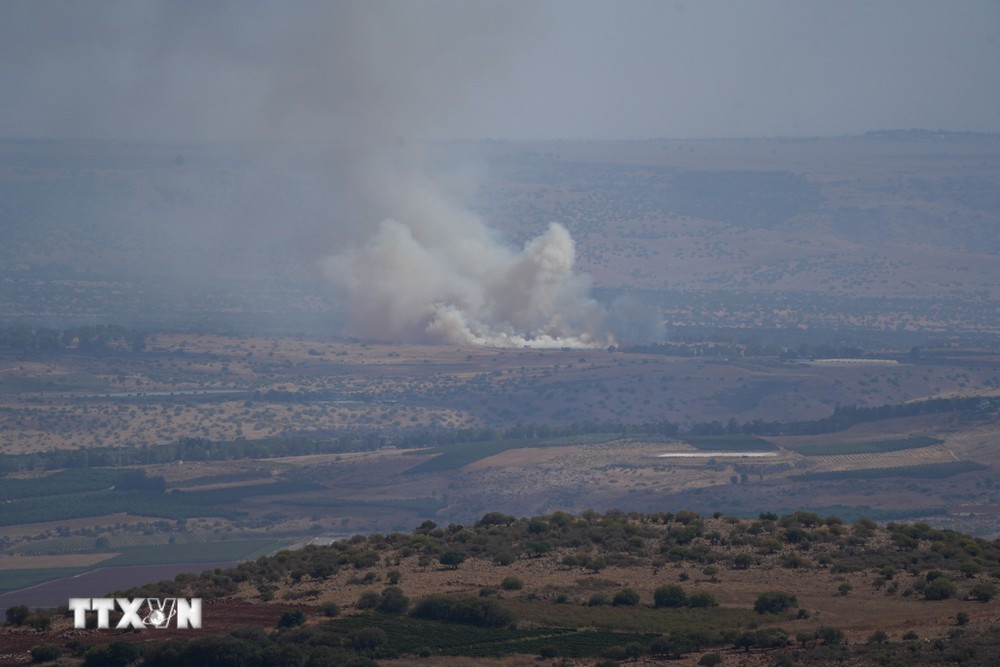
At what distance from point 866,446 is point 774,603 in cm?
6721

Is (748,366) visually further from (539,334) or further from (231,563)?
(231,563)

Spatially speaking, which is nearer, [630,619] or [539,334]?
[630,619]

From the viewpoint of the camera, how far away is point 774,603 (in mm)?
43094

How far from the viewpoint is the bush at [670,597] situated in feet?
145

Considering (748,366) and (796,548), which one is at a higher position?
(748,366)

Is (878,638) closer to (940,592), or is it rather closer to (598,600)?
(940,592)

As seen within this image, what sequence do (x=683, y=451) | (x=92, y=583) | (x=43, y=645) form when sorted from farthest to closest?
(x=683, y=451), (x=92, y=583), (x=43, y=645)

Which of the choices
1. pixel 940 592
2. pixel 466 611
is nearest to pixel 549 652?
pixel 466 611

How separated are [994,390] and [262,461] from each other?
5442 centimetres

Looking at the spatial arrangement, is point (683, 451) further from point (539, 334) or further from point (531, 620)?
point (531, 620)

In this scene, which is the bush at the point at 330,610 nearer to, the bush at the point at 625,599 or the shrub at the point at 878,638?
the bush at the point at 625,599

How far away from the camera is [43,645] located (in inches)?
1593

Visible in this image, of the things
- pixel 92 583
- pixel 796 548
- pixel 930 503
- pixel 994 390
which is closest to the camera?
pixel 796 548

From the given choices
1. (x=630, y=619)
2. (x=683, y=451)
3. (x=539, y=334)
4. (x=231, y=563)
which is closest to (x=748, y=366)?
(x=539, y=334)
